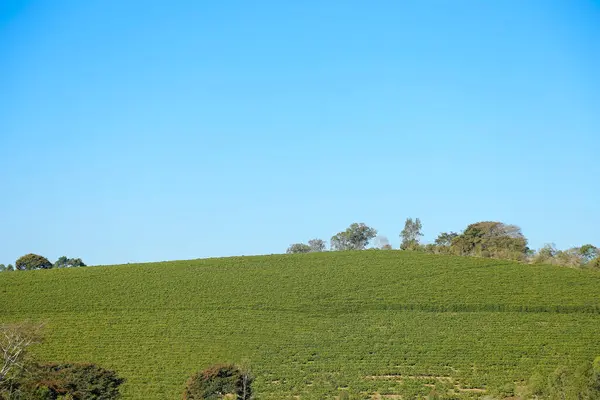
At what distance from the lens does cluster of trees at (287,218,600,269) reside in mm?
86062

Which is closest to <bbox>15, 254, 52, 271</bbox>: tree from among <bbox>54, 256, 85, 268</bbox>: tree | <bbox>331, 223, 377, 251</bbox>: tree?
<bbox>54, 256, 85, 268</bbox>: tree

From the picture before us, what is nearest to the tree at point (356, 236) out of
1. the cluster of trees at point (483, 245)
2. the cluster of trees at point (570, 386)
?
the cluster of trees at point (483, 245)

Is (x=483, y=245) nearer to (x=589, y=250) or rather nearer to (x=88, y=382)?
(x=589, y=250)

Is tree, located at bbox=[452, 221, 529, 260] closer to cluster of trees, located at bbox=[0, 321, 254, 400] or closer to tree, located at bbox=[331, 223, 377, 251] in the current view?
tree, located at bbox=[331, 223, 377, 251]

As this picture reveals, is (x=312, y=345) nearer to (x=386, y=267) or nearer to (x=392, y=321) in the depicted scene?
(x=392, y=321)

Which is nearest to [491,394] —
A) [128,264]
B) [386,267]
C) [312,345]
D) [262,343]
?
[312,345]

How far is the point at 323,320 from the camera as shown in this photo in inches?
2384

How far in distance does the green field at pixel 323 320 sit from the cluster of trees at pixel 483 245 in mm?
11697

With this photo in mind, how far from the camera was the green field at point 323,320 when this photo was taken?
162 feet

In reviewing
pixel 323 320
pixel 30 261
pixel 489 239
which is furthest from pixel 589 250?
pixel 30 261

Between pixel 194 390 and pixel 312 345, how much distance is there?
1460 centimetres

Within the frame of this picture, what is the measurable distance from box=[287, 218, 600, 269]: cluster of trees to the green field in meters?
11.7

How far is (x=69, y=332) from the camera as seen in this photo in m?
58.2

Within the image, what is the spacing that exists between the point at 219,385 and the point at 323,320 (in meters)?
19.4
